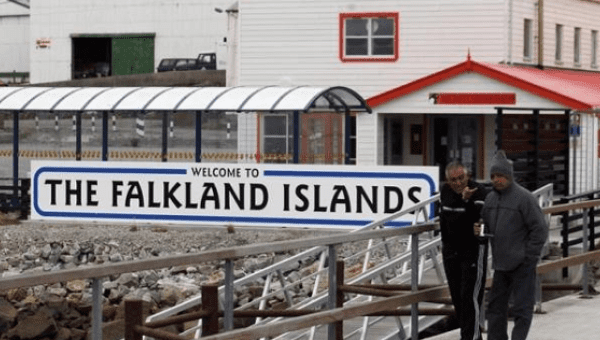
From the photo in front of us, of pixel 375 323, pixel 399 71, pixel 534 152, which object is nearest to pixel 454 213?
pixel 375 323

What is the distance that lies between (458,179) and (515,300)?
1.10 m

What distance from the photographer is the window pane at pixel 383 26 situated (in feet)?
141

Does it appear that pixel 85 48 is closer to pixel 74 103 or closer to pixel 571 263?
pixel 74 103

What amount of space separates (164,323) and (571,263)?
7.21 m

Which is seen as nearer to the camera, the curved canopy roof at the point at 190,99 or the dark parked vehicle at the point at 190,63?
the curved canopy roof at the point at 190,99

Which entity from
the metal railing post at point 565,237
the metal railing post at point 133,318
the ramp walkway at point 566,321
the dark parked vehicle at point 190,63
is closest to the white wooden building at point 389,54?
the metal railing post at point 565,237

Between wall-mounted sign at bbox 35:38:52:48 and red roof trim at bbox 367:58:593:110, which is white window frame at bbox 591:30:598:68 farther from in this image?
wall-mounted sign at bbox 35:38:52:48

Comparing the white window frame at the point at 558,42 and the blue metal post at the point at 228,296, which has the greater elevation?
the white window frame at the point at 558,42

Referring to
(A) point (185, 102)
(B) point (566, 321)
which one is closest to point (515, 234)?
→ (B) point (566, 321)

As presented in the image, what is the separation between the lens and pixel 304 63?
43406 mm

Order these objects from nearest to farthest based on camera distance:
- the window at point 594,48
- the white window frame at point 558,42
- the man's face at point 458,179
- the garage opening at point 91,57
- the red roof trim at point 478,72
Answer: the man's face at point 458,179 < the red roof trim at point 478,72 < the white window frame at point 558,42 < the window at point 594,48 < the garage opening at point 91,57

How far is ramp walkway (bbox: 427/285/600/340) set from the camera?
14430mm

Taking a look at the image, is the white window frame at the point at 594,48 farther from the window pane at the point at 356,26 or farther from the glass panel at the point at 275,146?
the glass panel at the point at 275,146

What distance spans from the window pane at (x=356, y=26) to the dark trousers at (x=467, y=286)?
98.0 ft
